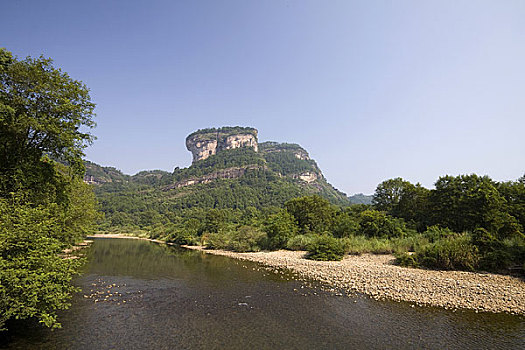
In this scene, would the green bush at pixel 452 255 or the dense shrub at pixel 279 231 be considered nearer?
the green bush at pixel 452 255

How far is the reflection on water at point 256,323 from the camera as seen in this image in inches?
371

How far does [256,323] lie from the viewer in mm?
11516

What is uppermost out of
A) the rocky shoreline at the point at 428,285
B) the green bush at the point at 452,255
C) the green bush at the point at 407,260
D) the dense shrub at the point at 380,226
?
the dense shrub at the point at 380,226

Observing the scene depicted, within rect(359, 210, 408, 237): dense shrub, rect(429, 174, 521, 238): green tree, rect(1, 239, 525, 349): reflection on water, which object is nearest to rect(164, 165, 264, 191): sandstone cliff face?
rect(359, 210, 408, 237): dense shrub

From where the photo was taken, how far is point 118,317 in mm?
12156

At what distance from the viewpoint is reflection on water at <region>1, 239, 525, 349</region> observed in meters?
9.42

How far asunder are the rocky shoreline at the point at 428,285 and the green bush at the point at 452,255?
1169mm

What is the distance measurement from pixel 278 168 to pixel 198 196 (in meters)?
81.3

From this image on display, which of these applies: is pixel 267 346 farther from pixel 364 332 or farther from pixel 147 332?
pixel 147 332

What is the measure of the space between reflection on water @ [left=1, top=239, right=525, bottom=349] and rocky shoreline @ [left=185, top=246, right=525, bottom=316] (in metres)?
1.19

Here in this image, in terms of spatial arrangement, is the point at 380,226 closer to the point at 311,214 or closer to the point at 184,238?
the point at 311,214

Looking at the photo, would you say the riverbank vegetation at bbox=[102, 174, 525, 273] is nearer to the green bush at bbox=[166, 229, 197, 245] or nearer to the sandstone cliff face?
the green bush at bbox=[166, 229, 197, 245]

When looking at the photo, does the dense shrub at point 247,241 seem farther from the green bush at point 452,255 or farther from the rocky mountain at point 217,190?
the rocky mountain at point 217,190

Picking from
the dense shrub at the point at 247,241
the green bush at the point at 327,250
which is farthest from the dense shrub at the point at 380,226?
the dense shrub at the point at 247,241
